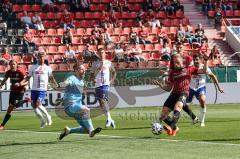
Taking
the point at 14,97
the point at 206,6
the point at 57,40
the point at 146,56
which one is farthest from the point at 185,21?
the point at 14,97

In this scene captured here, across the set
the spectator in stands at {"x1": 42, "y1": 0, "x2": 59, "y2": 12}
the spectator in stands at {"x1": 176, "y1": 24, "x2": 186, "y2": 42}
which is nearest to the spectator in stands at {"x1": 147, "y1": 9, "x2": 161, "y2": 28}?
the spectator in stands at {"x1": 176, "y1": 24, "x2": 186, "y2": 42}

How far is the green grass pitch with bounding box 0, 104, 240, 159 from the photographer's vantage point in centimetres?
1290

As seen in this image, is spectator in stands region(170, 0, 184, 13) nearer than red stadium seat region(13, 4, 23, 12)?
No

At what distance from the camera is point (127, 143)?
14930mm

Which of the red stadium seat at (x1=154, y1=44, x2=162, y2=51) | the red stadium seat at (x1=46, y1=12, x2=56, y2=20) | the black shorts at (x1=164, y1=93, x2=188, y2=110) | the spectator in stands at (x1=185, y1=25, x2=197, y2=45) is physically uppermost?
the red stadium seat at (x1=46, y1=12, x2=56, y2=20)

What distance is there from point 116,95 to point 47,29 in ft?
27.6

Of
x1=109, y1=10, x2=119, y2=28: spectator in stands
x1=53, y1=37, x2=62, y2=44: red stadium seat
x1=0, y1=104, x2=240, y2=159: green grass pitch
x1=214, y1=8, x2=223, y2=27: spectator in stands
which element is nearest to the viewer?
x1=0, y1=104, x2=240, y2=159: green grass pitch

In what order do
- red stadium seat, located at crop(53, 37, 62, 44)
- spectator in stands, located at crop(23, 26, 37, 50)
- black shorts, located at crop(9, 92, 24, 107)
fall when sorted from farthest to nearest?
red stadium seat, located at crop(53, 37, 62, 44)
spectator in stands, located at crop(23, 26, 37, 50)
black shorts, located at crop(9, 92, 24, 107)

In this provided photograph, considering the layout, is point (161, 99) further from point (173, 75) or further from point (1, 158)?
point (1, 158)

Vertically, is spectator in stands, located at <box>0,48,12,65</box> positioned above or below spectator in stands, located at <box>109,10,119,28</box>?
below

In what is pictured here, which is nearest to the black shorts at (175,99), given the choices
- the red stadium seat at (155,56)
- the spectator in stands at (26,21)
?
the red stadium seat at (155,56)

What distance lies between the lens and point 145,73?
1364 inches

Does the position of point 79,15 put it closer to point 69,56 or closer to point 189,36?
point 189,36

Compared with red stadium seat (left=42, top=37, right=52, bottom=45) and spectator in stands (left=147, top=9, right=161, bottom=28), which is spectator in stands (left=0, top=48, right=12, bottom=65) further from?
spectator in stands (left=147, top=9, right=161, bottom=28)
